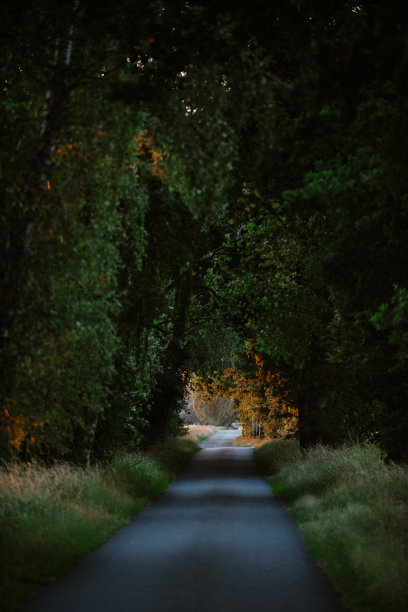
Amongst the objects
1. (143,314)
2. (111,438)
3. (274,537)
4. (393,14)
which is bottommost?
(274,537)

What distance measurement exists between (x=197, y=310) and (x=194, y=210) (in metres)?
17.0

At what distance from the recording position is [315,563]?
12102 millimetres

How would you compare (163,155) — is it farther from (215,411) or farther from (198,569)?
(215,411)

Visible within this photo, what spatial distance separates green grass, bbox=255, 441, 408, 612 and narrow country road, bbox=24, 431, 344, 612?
33 cm

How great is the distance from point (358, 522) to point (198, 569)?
10.2 ft

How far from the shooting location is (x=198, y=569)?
37.4ft

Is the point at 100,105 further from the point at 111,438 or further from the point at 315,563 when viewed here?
the point at 111,438

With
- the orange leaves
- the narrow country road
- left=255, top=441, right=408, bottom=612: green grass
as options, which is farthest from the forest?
the orange leaves

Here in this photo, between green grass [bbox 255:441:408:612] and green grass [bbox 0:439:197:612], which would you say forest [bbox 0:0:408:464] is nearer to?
green grass [bbox 0:439:197:612]

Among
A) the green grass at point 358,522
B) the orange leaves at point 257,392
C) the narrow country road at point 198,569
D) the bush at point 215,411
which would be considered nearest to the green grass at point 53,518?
the narrow country road at point 198,569

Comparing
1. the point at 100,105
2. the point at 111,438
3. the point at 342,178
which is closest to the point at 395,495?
the point at 342,178

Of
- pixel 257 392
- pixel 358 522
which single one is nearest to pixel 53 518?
pixel 358 522

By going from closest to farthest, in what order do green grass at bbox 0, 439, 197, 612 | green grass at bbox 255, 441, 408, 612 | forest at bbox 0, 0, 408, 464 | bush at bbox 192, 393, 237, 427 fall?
1. forest at bbox 0, 0, 408, 464
2. green grass at bbox 255, 441, 408, 612
3. green grass at bbox 0, 439, 197, 612
4. bush at bbox 192, 393, 237, 427

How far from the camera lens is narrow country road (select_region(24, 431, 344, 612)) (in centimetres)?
916
